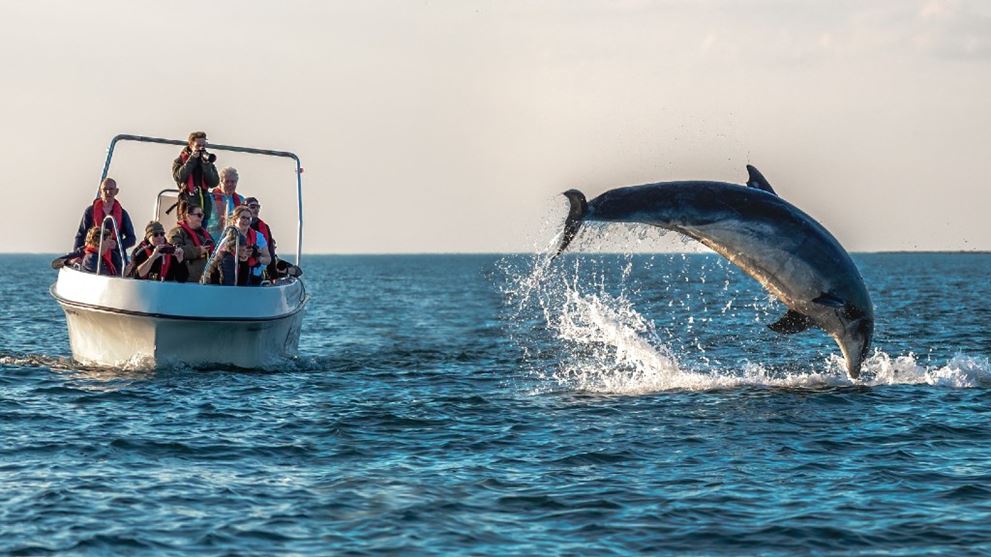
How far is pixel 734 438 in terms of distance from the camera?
14266mm

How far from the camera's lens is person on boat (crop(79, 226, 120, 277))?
20047mm

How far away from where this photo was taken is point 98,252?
1972 centimetres

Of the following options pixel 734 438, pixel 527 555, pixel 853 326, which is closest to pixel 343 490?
pixel 527 555

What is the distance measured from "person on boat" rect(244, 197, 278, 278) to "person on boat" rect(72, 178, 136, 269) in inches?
78.4

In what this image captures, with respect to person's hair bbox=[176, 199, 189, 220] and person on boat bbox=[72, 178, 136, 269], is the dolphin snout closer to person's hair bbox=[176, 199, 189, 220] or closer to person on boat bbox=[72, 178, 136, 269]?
person's hair bbox=[176, 199, 189, 220]

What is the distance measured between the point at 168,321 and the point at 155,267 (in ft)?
3.25

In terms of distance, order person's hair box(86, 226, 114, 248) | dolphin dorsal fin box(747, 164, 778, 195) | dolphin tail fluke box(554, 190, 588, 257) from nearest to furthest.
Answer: dolphin tail fluke box(554, 190, 588, 257) < dolphin dorsal fin box(747, 164, 778, 195) < person's hair box(86, 226, 114, 248)

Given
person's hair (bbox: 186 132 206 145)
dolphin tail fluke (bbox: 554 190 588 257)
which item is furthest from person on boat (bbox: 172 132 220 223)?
dolphin tail fluke (bbox: 554 190 588 257)

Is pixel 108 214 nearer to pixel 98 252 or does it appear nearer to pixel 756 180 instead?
pixel 98 252

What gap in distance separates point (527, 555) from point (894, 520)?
130 inches

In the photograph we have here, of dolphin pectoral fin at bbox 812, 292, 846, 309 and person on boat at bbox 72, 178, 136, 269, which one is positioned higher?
person on boat at bbox 72, 178, 136, 269

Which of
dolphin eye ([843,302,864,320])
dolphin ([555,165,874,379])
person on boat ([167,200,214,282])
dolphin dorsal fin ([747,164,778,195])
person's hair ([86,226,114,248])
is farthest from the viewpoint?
person's hair ([86,226,114,248])

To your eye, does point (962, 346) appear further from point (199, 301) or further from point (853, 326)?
point (199, 301)

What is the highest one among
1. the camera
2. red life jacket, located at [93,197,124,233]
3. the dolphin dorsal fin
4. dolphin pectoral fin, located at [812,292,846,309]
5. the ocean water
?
the camera
